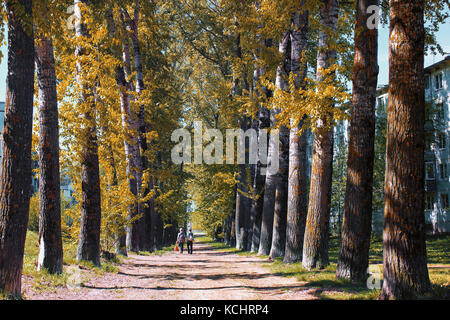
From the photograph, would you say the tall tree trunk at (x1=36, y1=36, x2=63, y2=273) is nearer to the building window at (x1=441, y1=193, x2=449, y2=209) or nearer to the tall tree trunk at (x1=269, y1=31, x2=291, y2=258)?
the tall tree trunk at (x1=269, y1=31, x2=291, y2=258)

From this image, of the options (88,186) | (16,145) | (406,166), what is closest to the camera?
(406,166)

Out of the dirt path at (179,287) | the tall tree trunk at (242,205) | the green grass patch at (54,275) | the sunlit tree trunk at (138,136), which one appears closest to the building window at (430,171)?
the tall tree trunk at (242,205)

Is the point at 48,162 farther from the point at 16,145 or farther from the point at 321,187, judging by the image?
the point at 321,187

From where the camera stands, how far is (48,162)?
12.1 meters

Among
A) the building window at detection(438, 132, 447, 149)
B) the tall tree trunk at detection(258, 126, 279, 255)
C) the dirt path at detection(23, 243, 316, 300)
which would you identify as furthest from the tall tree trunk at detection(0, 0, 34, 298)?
the building window at detection(438, 132, 447, 149)

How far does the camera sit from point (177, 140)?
1487 inches

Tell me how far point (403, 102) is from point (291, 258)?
9455mm

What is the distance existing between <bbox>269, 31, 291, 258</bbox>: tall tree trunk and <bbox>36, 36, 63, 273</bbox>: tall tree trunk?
976cm

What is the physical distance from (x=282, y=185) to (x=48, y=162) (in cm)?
1018

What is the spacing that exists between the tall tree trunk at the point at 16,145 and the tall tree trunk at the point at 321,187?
762cm

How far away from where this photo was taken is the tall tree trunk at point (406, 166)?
313 inches

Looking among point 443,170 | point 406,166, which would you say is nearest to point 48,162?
point 406,166

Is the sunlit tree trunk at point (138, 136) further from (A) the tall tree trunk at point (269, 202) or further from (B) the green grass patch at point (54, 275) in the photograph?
(B) the green grass patch at point (54, 275)

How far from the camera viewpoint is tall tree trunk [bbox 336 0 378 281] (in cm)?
1094
